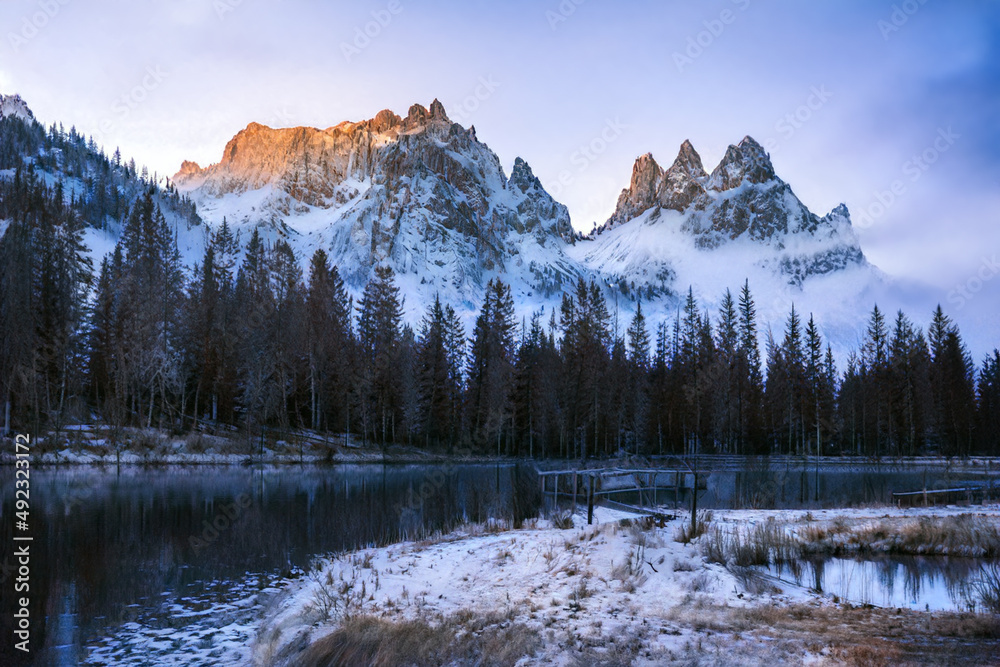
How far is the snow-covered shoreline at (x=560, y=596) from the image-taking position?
8.49 metres

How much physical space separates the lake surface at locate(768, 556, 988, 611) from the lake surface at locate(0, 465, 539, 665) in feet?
33.2

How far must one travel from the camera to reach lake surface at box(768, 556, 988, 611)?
11.5 meters

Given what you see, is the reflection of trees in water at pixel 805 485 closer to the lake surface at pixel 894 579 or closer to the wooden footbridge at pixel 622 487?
the wooden footbridge at pixel 622 487

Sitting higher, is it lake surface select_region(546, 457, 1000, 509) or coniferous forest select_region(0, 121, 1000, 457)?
coniferous forest select_region(0, 121, 1000, 457)

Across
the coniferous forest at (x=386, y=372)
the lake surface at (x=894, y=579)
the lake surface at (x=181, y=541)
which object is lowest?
the lake surface at (x=181, y=541)

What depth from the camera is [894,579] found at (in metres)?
13.2

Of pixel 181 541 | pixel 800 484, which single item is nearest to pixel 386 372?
pixel 800 484

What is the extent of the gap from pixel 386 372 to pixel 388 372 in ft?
1.68

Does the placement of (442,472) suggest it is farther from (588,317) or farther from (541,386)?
(588,317)

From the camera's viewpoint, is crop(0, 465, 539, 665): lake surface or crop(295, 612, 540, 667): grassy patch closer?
crop(295, 612, 540, 667): grassy patch

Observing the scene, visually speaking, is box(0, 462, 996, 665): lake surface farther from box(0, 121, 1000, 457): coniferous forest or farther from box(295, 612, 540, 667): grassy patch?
box(0, 121, 1000, 457): coniferous forest

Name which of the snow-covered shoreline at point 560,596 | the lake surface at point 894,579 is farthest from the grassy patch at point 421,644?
the lake surface at point 894,579

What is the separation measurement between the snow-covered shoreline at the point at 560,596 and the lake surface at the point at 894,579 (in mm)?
1264

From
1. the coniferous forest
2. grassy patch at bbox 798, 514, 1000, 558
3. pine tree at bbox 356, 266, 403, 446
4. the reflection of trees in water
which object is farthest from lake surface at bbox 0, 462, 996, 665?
pine tree at bbox 356, 266, 403, 446
